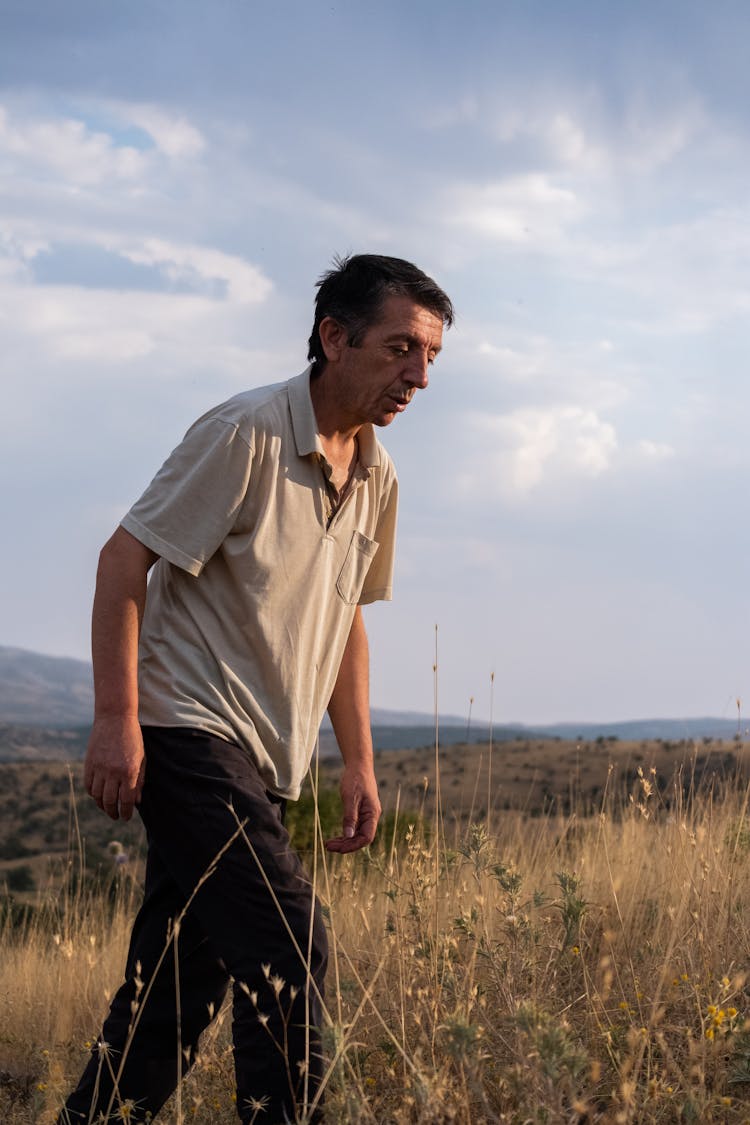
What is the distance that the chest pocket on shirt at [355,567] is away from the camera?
3244 mm

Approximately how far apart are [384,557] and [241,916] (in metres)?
1.23

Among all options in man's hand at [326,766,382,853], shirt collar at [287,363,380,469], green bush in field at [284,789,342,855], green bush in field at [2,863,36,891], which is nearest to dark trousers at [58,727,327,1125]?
man's hand at [326,766,382,853]

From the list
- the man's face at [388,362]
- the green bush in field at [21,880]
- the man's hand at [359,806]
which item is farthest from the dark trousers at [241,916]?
the green bush in field at [21,880]

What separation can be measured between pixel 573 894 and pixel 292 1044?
3.92 ft

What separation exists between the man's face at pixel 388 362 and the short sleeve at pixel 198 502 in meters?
0.37

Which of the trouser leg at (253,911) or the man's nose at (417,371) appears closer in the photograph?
the trouser leg at (253,911)

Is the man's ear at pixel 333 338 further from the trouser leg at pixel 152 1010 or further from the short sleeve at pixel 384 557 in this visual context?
the trouser leg at pixel 152 1010

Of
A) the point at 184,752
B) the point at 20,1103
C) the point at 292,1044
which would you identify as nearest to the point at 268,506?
the point at 184,752

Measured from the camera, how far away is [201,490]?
2910mm

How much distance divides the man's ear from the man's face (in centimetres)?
1

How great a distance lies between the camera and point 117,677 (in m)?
2.79

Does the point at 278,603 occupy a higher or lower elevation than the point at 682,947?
higher

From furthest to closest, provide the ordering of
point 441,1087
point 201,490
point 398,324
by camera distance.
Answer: point 398,324 → point 201,490 → point 441,1087

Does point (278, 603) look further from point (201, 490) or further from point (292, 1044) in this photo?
point (292, 1044)
